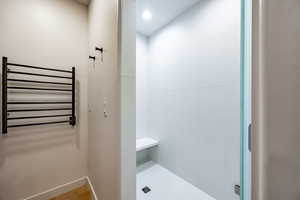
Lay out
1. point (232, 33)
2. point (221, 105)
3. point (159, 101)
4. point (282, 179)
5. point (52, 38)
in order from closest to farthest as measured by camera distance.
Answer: point (282, 179), point (232, 33), point (221, 105), point (52, 38), point (159, 101)

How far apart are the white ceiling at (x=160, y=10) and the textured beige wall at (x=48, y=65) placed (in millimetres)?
870

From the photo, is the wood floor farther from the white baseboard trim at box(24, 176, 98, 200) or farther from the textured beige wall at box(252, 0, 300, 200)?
Result: the textured beige wall at box(252, 0, 300, 200)

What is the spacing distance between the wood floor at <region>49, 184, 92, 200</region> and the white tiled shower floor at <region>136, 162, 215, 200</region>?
0.68 meters

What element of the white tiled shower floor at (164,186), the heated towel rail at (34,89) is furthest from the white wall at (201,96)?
the heated towel rail at (34,89)

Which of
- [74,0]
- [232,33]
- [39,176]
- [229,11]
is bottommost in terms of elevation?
[39,176]

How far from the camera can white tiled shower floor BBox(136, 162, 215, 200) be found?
1.65 metres

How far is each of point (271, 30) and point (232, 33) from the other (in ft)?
4.59

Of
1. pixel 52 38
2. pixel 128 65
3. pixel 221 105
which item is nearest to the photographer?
pixel 128 65

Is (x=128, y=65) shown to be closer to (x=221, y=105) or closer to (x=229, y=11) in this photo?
(x=221, y=105)

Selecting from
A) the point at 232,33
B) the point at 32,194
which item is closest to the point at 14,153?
the point at 32,194

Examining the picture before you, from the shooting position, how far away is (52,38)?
1697 mm

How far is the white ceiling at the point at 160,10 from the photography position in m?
1.77

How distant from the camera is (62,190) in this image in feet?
5.69

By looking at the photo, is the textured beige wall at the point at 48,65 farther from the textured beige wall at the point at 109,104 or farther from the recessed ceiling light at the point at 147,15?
the recessed ceiling light at the point at 147,15
